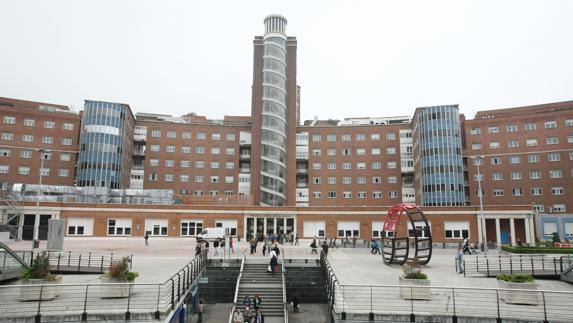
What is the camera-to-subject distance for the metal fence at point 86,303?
42.9 feet

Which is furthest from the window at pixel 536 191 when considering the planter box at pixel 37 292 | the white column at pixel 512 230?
the planter box at pixel 37 292

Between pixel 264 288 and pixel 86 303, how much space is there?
10617 mm

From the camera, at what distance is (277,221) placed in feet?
180

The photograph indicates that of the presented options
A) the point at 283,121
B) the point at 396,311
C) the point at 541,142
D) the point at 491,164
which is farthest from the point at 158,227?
the point at 541,142

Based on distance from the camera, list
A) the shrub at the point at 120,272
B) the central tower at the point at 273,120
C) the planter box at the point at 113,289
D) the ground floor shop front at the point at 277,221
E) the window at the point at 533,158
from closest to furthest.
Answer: the planter box at the point at 113,289, the shrub at the point at 120,272, the ground floor shop front at the point at 277,221, the window at the point at 533,158, the central tower at the point at 273,120

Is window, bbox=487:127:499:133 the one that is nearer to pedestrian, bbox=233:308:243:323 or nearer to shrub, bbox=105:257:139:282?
pedestrian, bbox=233:308:243:323

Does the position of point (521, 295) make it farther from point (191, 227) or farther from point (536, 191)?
point (536, 191)

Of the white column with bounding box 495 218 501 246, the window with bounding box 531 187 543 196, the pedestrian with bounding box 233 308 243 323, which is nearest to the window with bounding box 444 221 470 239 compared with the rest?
the white column with bounding box 495 218 501 246

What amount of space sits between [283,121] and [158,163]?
24205mm

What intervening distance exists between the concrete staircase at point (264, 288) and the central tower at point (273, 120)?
4346cm

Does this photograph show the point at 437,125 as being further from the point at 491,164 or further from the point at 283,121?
the point at 283,121

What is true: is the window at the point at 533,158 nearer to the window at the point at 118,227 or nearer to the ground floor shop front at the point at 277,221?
the ground floor shop front at the point at 277,221

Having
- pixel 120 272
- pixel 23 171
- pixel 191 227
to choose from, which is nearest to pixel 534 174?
pixel 191 227

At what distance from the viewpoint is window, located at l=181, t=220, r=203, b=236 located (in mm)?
52750
